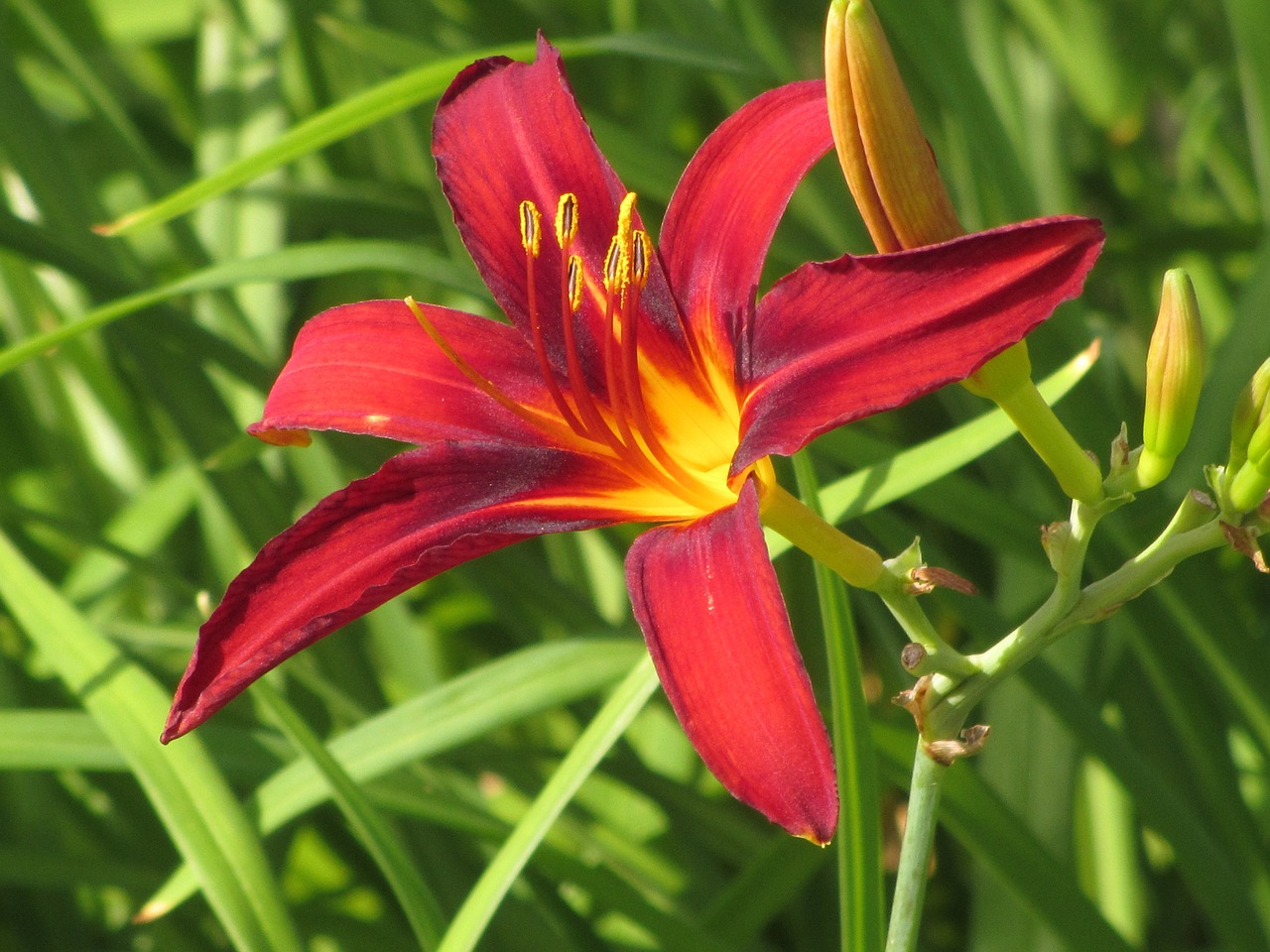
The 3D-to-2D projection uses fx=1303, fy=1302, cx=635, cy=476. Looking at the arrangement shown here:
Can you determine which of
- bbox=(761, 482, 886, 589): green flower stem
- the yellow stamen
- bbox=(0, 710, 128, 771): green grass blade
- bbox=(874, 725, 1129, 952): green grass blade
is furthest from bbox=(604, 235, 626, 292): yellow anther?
bbox=(0, 710, 128, 771): green grass blade

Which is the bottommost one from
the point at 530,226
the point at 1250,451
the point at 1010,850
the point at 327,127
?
the point at 1010,850

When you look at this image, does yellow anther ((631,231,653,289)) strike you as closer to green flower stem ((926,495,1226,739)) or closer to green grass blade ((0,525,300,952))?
green flower stem ((926,495,1226,739))

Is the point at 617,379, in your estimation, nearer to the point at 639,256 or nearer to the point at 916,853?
the point at 639,256

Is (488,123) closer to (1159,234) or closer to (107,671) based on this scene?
(107,671)

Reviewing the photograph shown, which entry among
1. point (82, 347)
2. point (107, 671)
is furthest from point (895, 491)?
point (82, 347)

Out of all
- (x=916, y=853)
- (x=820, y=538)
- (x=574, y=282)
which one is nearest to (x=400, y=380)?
(x=574, y=282)

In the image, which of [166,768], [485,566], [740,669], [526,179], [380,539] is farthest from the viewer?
[485,566]
